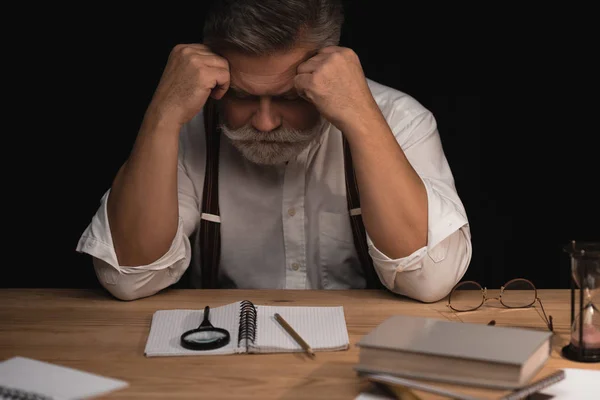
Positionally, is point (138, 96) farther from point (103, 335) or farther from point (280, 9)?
point (103, 335)

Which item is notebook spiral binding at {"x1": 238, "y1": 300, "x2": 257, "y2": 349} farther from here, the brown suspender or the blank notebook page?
the brown suspender

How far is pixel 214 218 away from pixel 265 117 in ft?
1.57

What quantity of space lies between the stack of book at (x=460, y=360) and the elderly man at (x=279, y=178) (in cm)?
A: 58

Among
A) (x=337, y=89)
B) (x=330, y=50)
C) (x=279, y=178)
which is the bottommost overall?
(x=279, y=178)

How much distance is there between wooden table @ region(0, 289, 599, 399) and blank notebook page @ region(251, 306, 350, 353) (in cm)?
2

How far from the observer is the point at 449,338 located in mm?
1675

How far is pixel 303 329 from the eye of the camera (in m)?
2.01

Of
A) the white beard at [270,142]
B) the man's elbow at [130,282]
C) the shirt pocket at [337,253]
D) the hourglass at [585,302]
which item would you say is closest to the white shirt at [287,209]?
the shirt pocket at [337,253]

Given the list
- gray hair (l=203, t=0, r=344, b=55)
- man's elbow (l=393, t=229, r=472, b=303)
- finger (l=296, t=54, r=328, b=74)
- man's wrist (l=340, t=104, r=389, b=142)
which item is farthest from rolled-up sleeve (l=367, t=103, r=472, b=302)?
gray hair (l=203, t=0, r=344, b=55)

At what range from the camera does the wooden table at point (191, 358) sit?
172 cm

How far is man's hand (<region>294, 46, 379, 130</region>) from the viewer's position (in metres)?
2.38

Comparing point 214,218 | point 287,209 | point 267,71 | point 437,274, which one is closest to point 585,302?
point 437,274

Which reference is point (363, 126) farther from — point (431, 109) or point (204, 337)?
point (431, 109)

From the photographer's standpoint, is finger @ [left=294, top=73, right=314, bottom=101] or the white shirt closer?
finger @ [left=294, top=73, right=314, bottom=101]
